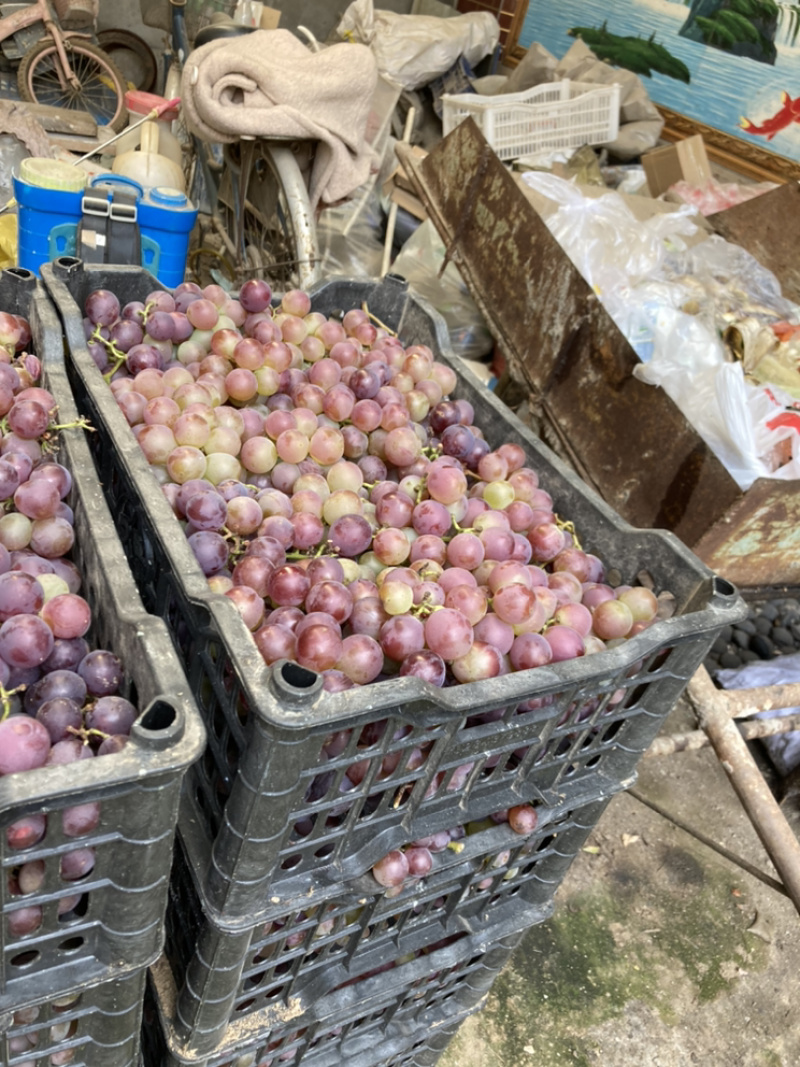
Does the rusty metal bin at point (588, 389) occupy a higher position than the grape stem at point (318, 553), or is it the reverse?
the grape stem at point (318, 553)

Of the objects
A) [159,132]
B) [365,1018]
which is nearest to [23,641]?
[365,1018]

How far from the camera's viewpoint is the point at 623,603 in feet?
3.65

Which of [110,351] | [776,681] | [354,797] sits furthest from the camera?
[776,681]

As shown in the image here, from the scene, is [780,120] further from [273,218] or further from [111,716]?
[111,716]

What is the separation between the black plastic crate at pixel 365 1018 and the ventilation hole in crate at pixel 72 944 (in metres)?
0.43

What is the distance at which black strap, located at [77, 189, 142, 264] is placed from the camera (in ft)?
6.41

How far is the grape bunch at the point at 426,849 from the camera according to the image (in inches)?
37.1

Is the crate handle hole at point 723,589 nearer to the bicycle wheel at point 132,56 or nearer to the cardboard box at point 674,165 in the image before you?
the cardboard box at point 674,165

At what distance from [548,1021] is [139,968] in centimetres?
146

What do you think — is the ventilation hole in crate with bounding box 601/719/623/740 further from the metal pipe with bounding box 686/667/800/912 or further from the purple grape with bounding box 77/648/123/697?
the purple grape with bounding box 77/648/123/697

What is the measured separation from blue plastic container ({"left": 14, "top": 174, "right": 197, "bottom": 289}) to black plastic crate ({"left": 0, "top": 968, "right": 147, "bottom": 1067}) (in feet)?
6.14

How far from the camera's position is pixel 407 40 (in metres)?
4.69

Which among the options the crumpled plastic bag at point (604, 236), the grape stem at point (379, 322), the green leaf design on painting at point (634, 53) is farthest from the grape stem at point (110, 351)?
the green leaf design on painting at point (634, 53)

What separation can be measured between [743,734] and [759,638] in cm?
143
